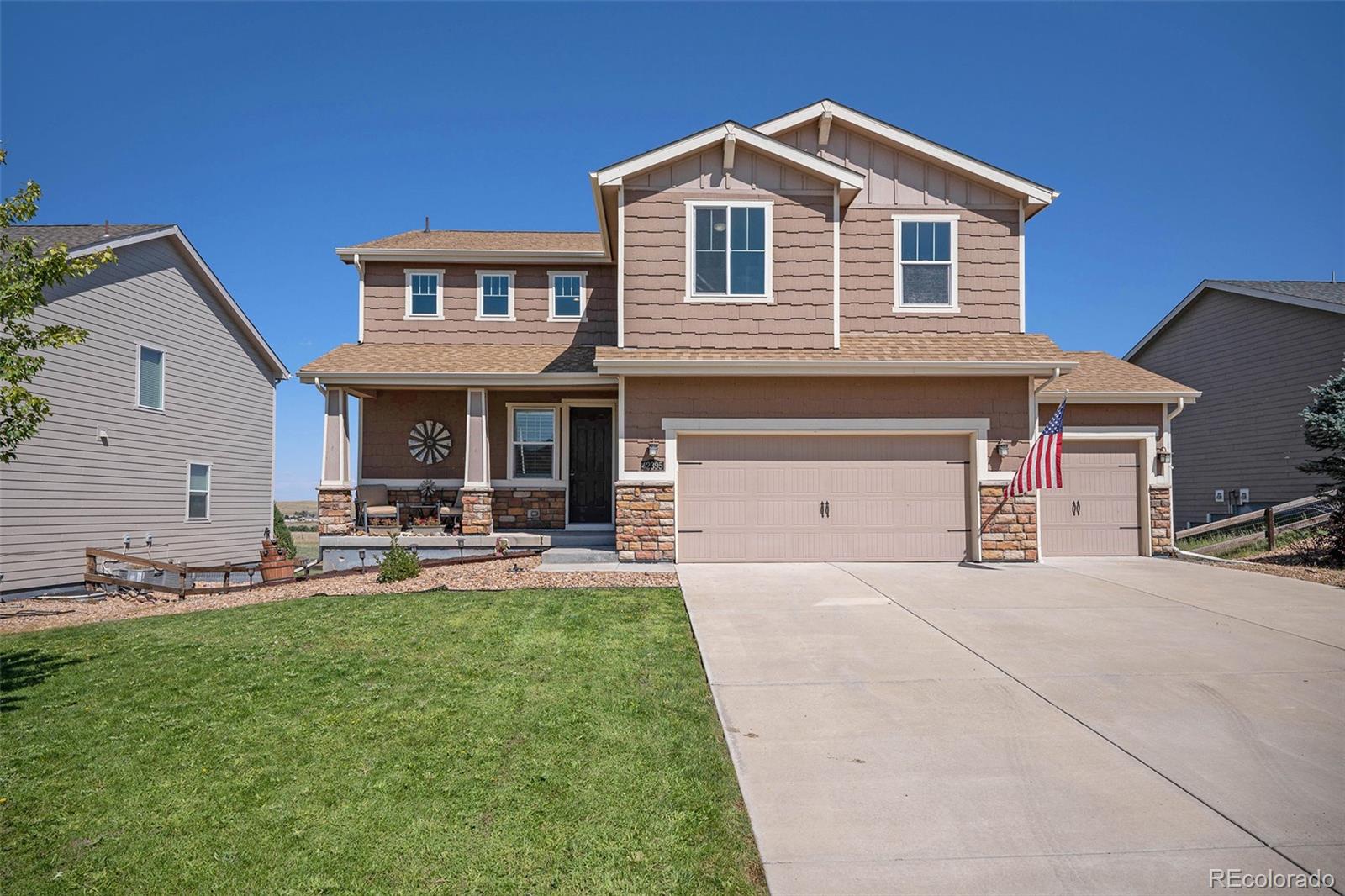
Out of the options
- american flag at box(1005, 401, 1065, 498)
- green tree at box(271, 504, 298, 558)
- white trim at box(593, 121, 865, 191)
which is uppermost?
white trim at box(593, 121, 865, 191)

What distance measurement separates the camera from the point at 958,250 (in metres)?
12.2

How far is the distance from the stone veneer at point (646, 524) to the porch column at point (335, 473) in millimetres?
5426

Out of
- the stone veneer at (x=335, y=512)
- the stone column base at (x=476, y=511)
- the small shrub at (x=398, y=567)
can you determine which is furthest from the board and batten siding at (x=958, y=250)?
the stone veneer at (x=335, y=512)

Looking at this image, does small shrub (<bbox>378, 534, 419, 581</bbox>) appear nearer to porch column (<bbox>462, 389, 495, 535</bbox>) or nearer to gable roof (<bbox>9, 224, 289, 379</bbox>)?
porch column (<bbox>462, 389, 495, 535</bbox>)

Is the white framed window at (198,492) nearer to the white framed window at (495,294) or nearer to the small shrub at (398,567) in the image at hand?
the white framed window at (495,294)

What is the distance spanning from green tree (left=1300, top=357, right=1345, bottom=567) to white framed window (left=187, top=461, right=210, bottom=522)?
21.3 m

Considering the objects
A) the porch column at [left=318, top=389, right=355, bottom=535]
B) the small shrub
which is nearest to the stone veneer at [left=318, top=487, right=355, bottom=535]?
the porch column at [left=318, top=389, right=355, bottom=535]

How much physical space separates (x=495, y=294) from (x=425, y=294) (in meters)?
1.47

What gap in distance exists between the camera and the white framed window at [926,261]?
→ 481 inches

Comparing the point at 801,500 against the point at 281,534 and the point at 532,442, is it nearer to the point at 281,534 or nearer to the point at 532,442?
the point at 532,442

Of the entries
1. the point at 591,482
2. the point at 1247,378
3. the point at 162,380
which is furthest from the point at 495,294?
the point at 1247,378

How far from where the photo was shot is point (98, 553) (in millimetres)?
12219

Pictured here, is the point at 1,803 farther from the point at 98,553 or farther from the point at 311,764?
the point at 98,553

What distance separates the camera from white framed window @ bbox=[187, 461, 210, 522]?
16094mm
